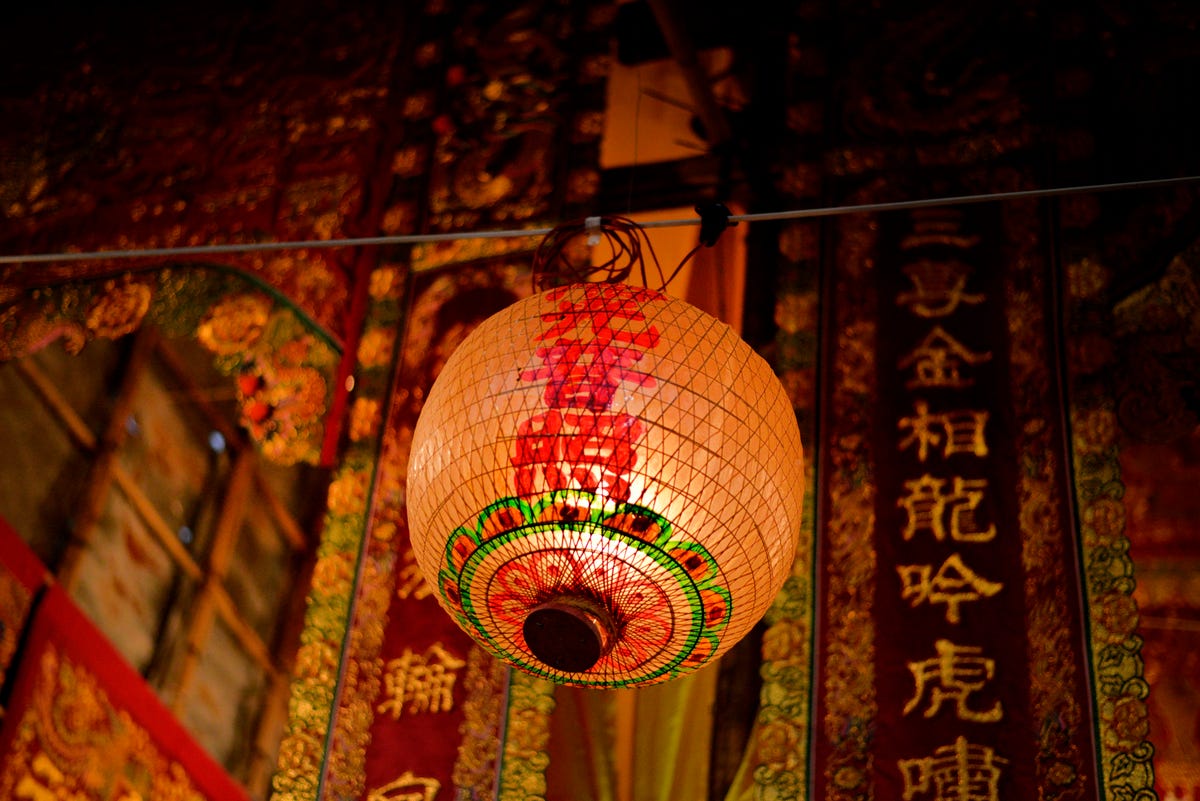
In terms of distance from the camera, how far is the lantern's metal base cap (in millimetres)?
2029

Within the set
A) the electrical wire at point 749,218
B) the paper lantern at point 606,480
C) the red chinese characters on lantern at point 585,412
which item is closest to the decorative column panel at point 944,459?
the electrical wire at point 749,218

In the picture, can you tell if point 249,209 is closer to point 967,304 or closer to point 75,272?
point 75,272

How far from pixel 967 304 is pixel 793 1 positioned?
47.4 inches

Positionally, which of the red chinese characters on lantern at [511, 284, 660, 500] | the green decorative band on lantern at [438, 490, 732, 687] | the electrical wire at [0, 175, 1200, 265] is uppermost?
the electrical wire at [0, 175, 1200, 265]

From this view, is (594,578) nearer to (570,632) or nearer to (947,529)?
(570,632)

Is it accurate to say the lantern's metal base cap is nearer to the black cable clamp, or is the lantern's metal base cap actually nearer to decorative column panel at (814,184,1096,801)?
the black cable clamp

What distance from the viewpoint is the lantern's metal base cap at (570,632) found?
203 centimetres

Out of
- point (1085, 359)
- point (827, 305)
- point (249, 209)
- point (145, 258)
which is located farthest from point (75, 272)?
point (1085, 359)

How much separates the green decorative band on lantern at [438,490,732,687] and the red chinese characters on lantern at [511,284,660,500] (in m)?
0.03

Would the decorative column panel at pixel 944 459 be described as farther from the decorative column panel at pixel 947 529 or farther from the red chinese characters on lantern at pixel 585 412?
the red chinese characters on lantern at pixel 585 412

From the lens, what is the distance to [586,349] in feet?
6.71

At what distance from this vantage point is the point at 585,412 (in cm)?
198

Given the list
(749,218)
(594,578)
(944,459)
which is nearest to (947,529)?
(944,459)

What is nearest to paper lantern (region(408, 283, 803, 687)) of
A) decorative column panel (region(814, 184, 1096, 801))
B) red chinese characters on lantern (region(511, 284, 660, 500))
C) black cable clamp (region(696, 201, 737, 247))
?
red chinese characters on lantern (region(511, 284, 660, 500))
